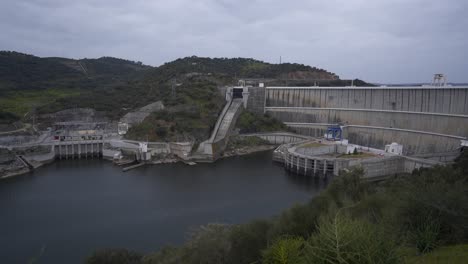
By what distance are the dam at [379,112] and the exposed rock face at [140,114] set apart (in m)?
9.09

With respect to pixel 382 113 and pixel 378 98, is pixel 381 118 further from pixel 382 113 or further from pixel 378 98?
pixel 378 98

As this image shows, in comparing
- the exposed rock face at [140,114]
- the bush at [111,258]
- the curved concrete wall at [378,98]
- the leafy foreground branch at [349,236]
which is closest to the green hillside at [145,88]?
the exposed rock face at [140,114]

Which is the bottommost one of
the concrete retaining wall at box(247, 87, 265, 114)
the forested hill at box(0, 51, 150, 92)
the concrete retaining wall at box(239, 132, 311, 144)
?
the concrete retaining wall at box(239, 132, 311, 144)

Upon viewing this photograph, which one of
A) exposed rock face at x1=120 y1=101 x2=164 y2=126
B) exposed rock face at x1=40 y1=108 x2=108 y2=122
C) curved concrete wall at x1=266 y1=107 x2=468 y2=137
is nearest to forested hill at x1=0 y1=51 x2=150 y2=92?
exposed rock face at x1=40 y1=108 x2=108 y2=122

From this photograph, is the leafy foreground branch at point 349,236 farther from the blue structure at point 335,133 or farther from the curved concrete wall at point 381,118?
the blue structure at point 335,133

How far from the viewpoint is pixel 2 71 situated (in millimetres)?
46750

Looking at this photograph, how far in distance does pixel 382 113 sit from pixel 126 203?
20364mm

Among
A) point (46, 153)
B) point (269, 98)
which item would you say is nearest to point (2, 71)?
point (46, 153)

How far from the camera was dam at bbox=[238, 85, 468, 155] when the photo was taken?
2238cm

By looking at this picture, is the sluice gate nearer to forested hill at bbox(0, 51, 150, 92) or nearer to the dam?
the dam

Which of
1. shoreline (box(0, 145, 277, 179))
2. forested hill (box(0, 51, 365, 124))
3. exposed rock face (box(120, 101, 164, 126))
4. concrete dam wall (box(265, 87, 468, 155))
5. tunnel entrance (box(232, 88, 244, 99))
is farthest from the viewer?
tunnel entrance (box(232, 88, 244, 99))

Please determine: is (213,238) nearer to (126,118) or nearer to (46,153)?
(46,153)

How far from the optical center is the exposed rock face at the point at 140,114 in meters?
31.3

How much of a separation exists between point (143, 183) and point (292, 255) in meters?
17.0
